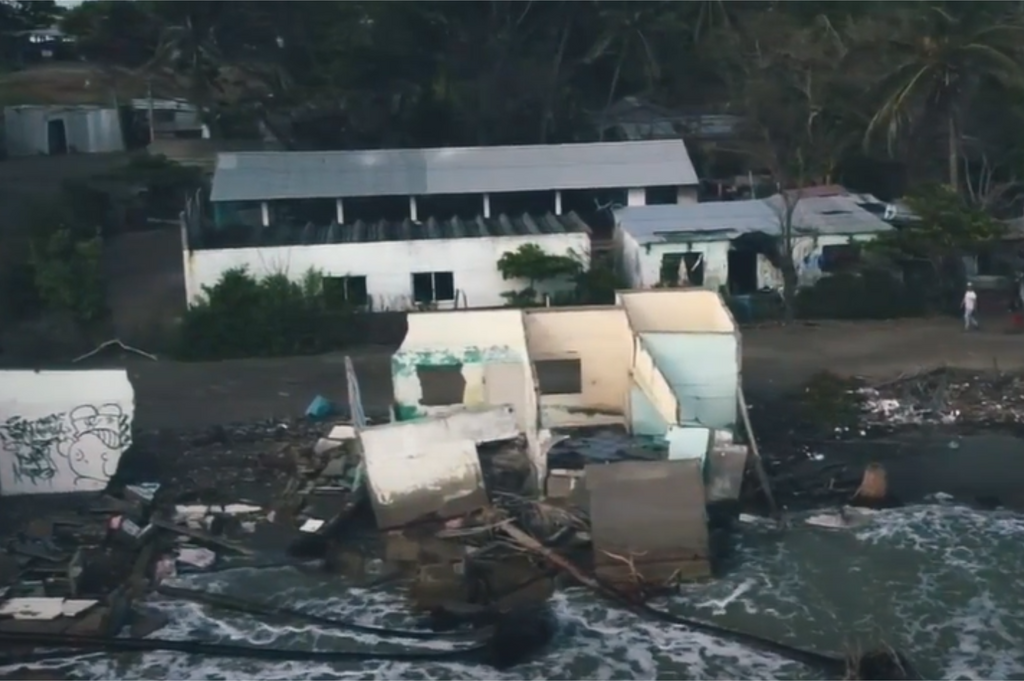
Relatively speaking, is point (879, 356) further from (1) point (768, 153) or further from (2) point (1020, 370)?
(1) point (768, 153)

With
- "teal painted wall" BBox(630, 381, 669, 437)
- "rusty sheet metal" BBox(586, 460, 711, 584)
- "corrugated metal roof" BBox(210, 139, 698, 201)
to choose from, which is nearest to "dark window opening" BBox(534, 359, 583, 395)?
"teal painted wall" BBox(630, 381, 669, 437)

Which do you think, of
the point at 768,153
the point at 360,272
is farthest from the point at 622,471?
the point at 768,153

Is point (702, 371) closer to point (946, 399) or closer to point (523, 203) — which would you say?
point (946, 399)

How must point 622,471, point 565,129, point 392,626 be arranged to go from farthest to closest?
point 565,129 < point 622,471 < point 392,626

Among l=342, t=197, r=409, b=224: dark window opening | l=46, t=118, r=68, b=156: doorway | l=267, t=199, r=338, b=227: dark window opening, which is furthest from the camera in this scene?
l=46, t=118, r=68, b=156: doorway

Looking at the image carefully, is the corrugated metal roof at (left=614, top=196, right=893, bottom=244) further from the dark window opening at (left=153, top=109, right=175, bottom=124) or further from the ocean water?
the dark window opening at (left=153, top=109, right=175, bottom=124)
